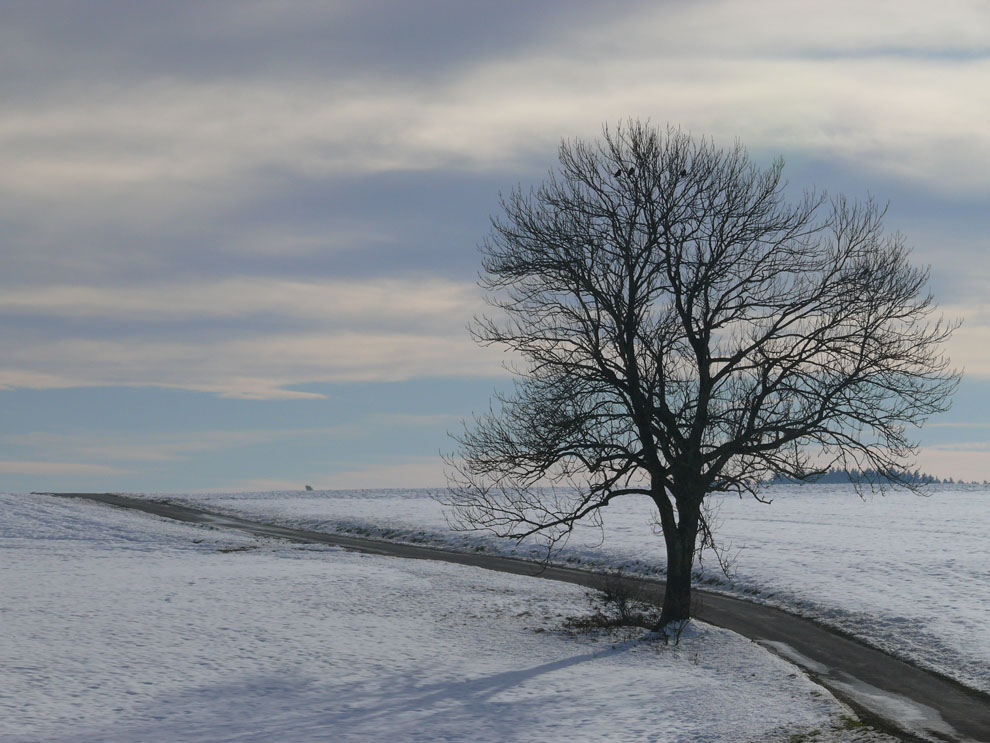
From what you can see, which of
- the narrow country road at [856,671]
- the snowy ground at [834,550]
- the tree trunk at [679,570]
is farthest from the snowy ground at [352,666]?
the snowy ground at [834,550]

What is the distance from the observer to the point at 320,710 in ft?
59.9

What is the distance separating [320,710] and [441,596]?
1354 centimetres

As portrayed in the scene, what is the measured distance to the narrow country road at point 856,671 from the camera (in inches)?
757

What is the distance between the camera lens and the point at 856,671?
2394 centimetres

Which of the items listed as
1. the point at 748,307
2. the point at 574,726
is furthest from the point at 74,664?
the point at 748,307

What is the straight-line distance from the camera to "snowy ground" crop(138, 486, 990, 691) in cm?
2814

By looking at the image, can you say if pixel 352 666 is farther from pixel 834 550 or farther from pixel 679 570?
pixel 834 550

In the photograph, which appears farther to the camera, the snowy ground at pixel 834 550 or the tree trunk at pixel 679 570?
the snowy ground at pixel 834 550

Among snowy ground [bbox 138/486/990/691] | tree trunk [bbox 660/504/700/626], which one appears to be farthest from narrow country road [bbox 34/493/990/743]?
tree trunk [bbox 660/504/700/626]

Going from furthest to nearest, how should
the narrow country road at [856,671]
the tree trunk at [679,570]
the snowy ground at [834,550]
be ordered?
1. the snowy ground at [834,550]
2. the tree trunk at [679,570]
3. the narrow country road at [856,671]

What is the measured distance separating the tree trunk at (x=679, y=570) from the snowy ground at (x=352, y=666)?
798 mm

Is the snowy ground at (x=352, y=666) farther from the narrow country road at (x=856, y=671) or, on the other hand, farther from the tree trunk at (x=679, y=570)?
the narrow country road at (x=856, y=671)

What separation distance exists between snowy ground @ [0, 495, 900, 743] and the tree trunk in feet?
2.62

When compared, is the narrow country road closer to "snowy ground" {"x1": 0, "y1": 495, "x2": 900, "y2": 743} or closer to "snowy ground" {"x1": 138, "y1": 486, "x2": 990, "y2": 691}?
"snowy ground" {"x1": 138, "y1": 486, "x2": 990, "y2": 691}
